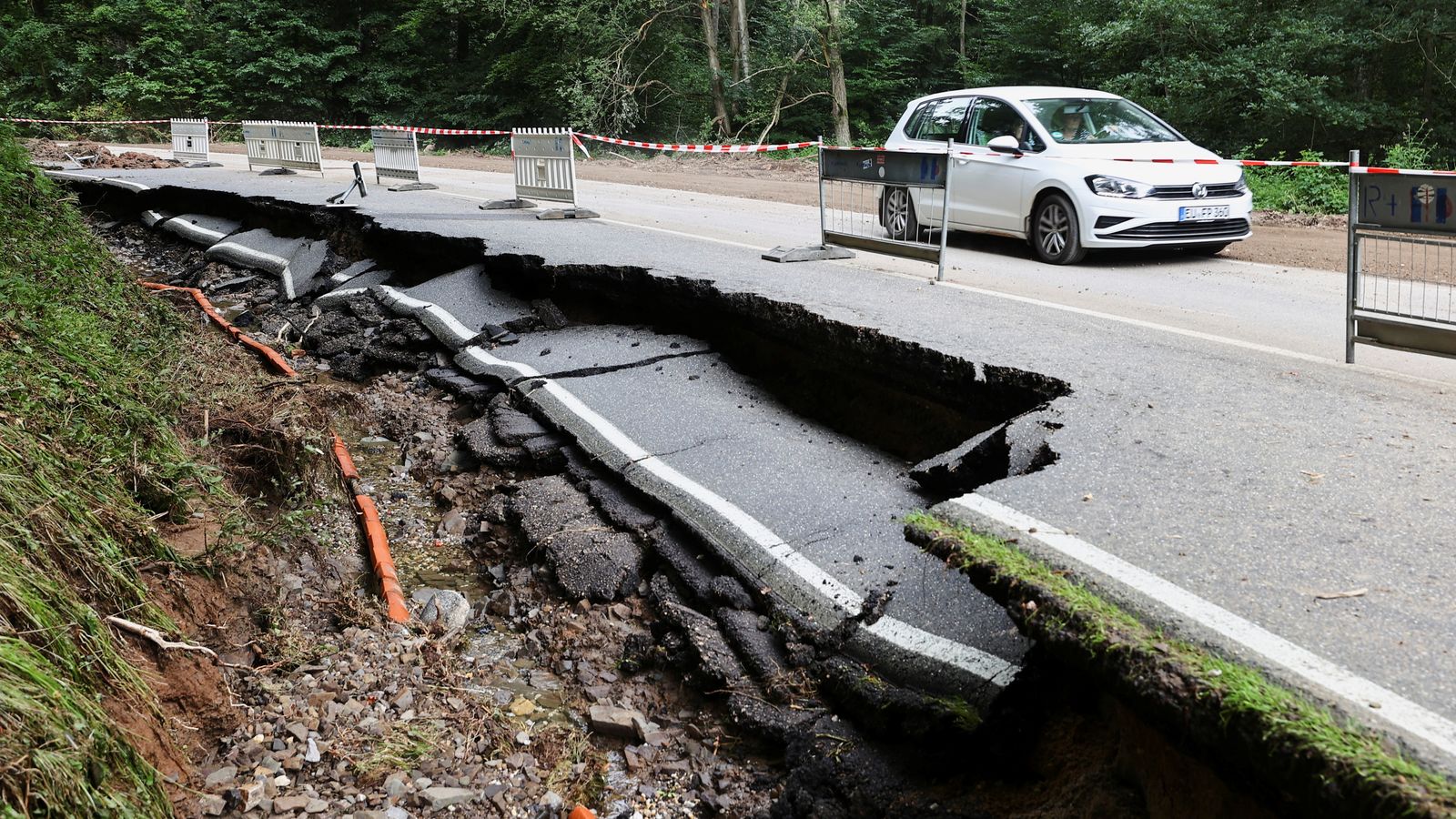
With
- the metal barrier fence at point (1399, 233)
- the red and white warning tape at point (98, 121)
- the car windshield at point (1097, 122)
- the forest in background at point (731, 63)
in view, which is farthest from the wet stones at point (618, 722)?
the red and white warning tape at point (98, 121)

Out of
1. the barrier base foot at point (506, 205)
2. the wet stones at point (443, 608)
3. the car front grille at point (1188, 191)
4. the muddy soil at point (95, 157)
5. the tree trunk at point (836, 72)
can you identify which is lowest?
the wet stones at point (443, 608)

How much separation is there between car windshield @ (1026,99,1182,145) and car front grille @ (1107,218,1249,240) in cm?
112

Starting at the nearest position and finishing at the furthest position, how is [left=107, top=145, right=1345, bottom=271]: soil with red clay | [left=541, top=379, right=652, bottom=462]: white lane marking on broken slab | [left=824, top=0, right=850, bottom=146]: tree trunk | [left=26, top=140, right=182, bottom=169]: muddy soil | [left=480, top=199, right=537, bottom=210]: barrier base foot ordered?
[left=541, top=379, right=652, bottom=462]: white lane marking on broken slab → [left=107, top=145, right=1345, bottom=271]: soil with red clay → [left=480, top=199, right=537, bottom=210]: barrier base foot → [left=26, top=140, right=182, bottom=169]: muddy soil → [left=824, top=0, right=850, bottom=146]: tree trunk

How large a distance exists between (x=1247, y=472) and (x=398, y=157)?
15.9m

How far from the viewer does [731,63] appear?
31031 millimetres

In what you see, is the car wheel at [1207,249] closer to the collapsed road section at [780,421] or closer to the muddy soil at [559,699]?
the collapsed road section at [780,421]

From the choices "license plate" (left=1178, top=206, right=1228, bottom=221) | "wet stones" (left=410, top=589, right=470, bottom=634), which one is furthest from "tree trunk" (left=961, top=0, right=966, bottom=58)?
"wet stones" (left=410, top=589, right=470, bottom=634)

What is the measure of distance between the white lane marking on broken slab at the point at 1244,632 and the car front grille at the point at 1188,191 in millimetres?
7192

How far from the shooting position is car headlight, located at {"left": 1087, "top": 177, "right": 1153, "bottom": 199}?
32.8 ft

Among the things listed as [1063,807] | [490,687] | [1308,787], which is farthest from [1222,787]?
[490,687]

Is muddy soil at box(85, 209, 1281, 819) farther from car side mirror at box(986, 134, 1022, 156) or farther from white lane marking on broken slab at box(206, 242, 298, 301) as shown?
white lane marking on broken slab at box(206, 242, 298, 301)

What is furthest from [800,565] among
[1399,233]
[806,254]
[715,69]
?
[715,69]

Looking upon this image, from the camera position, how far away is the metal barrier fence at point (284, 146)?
19.5m

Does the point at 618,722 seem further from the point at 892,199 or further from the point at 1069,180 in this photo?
the point at 892,199
